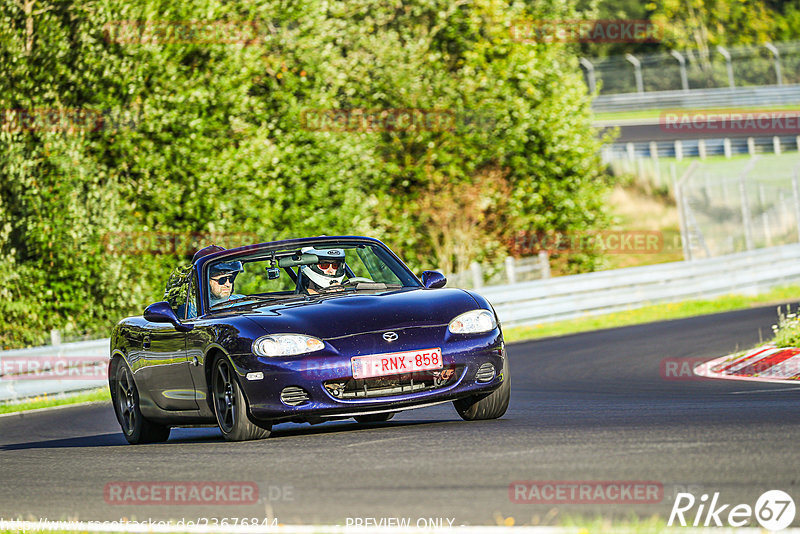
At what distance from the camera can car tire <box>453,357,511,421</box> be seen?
922 cm

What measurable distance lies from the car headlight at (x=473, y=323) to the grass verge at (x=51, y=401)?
30.9 feet

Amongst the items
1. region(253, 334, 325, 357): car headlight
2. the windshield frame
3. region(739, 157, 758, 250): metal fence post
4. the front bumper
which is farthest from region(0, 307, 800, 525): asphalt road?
region(739, 157, 758, 250): metal fence post

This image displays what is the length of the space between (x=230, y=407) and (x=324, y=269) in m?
1.56

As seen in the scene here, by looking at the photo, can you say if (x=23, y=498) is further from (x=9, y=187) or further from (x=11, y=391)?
(x=9, y=187)

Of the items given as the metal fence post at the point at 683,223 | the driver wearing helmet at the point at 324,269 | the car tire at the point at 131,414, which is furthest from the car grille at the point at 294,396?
the metal fence post at the point at 683,223

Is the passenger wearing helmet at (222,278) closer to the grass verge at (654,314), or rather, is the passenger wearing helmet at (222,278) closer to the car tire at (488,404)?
the car tire at (488,404)

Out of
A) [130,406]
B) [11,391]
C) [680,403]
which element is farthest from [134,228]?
[680,403]

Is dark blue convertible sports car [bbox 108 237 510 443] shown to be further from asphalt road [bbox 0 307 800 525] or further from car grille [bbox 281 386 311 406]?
asphalt road [bbox 0 307 800 525]

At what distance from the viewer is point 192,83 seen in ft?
81.1

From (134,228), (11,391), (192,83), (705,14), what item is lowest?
(11,391)

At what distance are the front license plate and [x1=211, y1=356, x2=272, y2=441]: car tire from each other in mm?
820

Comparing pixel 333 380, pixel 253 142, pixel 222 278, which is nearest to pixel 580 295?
pixel 253 142

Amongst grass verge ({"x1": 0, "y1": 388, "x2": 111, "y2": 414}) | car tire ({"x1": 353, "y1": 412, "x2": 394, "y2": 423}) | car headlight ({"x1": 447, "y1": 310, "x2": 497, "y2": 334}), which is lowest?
Result: grass verge ({"x1": 0, "y1": 388, "x2": 111, "y2": 414})

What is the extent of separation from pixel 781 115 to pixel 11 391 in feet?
134
